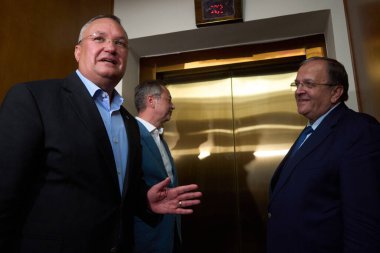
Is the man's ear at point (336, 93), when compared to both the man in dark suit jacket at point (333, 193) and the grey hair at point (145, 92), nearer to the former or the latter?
the man in dark suit jacket at point (333, 193)

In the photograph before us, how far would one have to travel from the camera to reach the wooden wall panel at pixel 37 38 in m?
1.54

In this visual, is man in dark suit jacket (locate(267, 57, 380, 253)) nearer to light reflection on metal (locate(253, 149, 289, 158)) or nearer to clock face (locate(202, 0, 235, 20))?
light reflection on metal (locate(253, 149, 289, 158))

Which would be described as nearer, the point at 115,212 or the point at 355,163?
the point at 115,212

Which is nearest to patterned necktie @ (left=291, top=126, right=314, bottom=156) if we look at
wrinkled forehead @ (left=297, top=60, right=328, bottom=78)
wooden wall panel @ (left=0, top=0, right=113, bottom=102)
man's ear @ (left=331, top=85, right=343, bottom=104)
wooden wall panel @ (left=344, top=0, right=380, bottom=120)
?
man's ear @ (left=331, top=85, right=343, bottom=104)

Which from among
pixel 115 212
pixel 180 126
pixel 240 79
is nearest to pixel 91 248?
pixel 115 212

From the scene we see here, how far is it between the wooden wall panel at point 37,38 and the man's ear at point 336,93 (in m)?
1.67

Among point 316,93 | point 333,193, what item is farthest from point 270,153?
point 333,193

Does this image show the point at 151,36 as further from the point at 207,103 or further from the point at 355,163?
the point at 355,163

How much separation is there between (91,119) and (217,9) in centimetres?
174

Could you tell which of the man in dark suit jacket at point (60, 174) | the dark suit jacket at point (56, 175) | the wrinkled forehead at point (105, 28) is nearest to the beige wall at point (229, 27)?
the wrinkled forehead at point (105, 28)

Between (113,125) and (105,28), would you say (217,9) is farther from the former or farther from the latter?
(113,125)

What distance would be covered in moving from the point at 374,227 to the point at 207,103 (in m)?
1.79

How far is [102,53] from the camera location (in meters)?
1.23

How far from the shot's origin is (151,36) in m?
2.58
